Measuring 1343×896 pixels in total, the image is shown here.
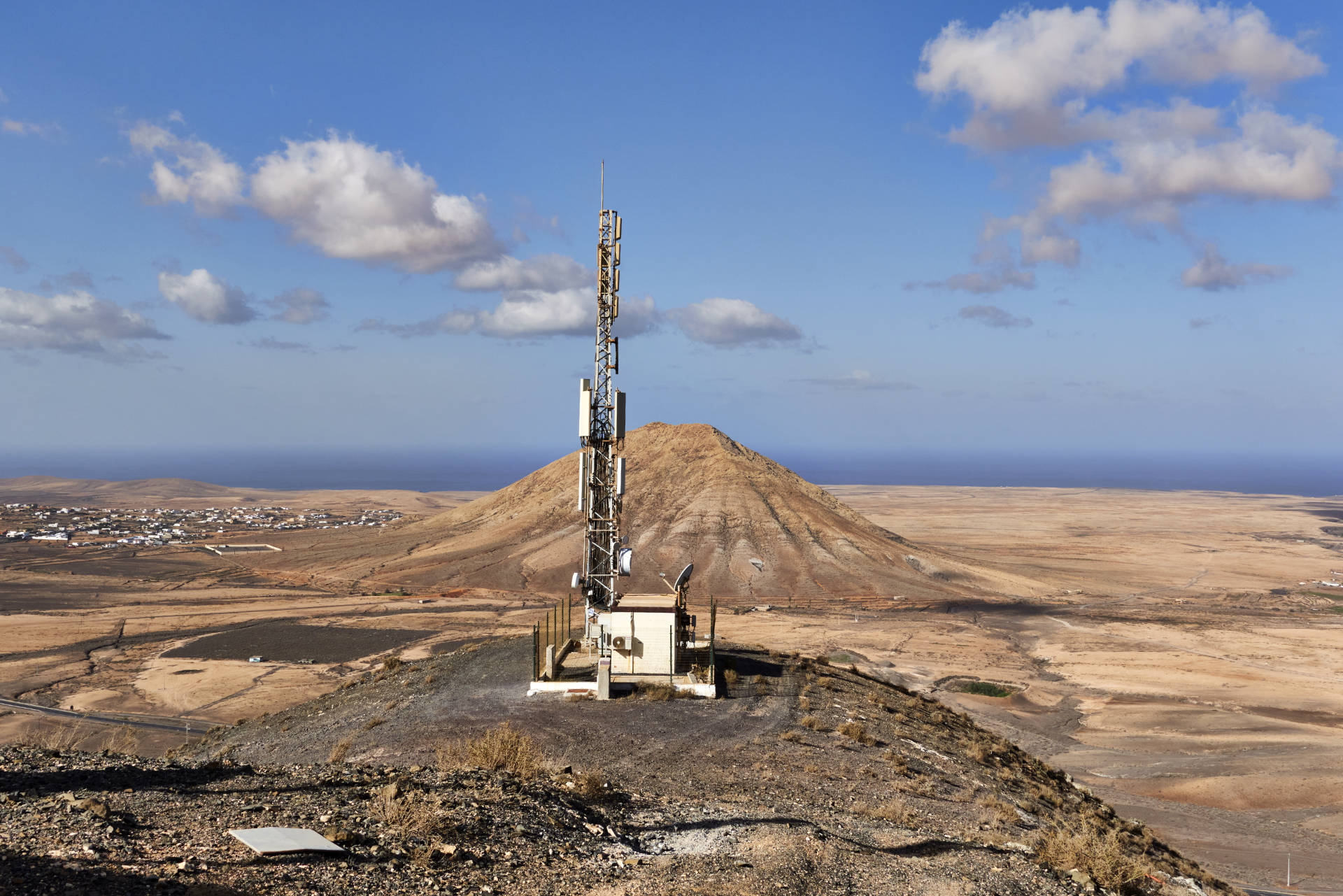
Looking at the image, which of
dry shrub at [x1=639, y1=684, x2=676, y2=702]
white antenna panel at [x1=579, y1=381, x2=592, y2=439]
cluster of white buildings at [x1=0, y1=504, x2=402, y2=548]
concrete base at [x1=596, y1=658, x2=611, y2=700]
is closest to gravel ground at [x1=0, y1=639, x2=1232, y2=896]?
concrete base at [x1=596, y1=658, x2=611, y2=700]

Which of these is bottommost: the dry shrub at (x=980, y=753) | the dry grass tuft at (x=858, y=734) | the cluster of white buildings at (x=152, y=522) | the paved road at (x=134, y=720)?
the paved road at (x=134, y=720)

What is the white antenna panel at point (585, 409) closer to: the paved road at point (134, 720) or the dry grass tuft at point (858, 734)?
the dry grass tuft at point (858, 734)

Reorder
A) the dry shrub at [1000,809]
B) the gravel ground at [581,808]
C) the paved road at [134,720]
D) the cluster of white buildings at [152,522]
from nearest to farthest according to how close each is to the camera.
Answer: the gravel ground at [581,808], the dry shrub at [1000,809], the paved road at [134,720], the cluster of white buildings at [152,522]

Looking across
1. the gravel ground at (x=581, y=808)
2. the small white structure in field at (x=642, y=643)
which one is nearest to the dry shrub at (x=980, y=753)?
the gravel ground at (x=581, y=808)

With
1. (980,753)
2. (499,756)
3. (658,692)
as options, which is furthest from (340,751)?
(980,753)

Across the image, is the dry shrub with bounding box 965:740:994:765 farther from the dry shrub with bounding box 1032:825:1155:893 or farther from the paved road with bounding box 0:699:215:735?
the paved road with bounding box 0:699:215:735

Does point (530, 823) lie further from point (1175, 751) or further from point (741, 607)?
point (741, 607)

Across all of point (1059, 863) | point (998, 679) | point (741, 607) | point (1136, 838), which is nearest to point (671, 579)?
point (741, 607)
